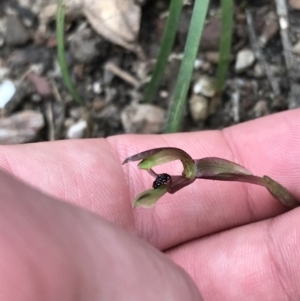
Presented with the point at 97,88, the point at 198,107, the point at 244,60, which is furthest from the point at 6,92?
the point at 244,60

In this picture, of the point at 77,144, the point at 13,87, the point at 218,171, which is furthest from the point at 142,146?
the point at 13,87

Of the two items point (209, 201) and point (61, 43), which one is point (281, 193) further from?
point (61, 43)

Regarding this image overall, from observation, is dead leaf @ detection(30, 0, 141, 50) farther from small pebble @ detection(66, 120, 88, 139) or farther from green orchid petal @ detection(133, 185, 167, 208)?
green orchid petal @ detection(133, 185, 167, 208)

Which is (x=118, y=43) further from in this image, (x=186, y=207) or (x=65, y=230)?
(x=65, y=230)

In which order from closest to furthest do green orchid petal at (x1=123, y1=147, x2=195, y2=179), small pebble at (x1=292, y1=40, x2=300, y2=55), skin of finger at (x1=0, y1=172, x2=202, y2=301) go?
skin of finger at (x1=0, y1=172, x2=202, y2=301)
green orchid petal at (x1=123, y1=147, x2=195, y2=179)
small pebble at (x1=292, y1=40, x2=300, y2=55)

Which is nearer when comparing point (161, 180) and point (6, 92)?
point (161, 180)

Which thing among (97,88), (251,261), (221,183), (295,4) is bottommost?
(251,261)

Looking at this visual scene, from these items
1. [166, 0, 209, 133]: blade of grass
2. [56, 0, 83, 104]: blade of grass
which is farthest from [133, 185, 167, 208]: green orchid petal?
[56, 0, 83, 104]: blade of grass
